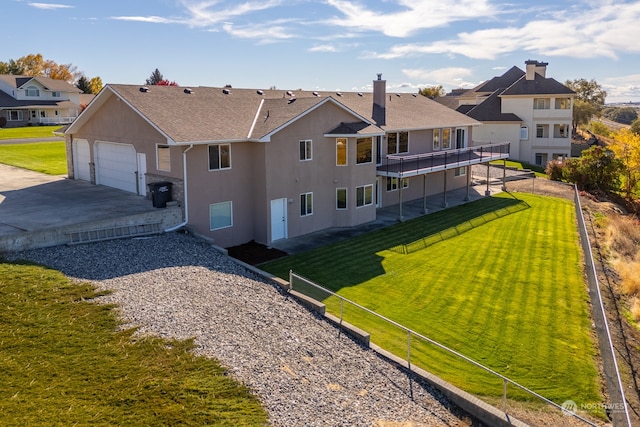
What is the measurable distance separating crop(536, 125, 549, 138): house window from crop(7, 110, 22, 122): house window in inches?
2468

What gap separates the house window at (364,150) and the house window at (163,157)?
9.55 meters

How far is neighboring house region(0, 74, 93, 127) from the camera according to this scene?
66.6 meters

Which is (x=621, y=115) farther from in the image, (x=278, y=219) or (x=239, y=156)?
(x=239, y=156)

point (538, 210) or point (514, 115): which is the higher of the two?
point (514, 115)

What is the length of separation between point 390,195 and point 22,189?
20.3m

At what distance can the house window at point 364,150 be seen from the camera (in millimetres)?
26969

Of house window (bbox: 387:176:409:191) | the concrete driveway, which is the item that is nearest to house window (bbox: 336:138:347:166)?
house window (bbox: 387:176:409:191)

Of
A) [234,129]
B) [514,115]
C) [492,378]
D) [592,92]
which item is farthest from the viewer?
[592,92]

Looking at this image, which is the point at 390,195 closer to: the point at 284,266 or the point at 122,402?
the point at 284,266

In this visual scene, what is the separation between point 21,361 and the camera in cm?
1084

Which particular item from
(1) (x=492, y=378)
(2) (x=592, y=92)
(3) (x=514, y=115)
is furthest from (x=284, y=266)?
(2) (x=592, y=92)

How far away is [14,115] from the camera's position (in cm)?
6731

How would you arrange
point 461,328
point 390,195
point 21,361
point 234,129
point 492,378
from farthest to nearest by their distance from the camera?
point 390,195
point 234,129
point 461,328
point 492,378
point 21,361

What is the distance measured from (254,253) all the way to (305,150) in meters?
5.70
